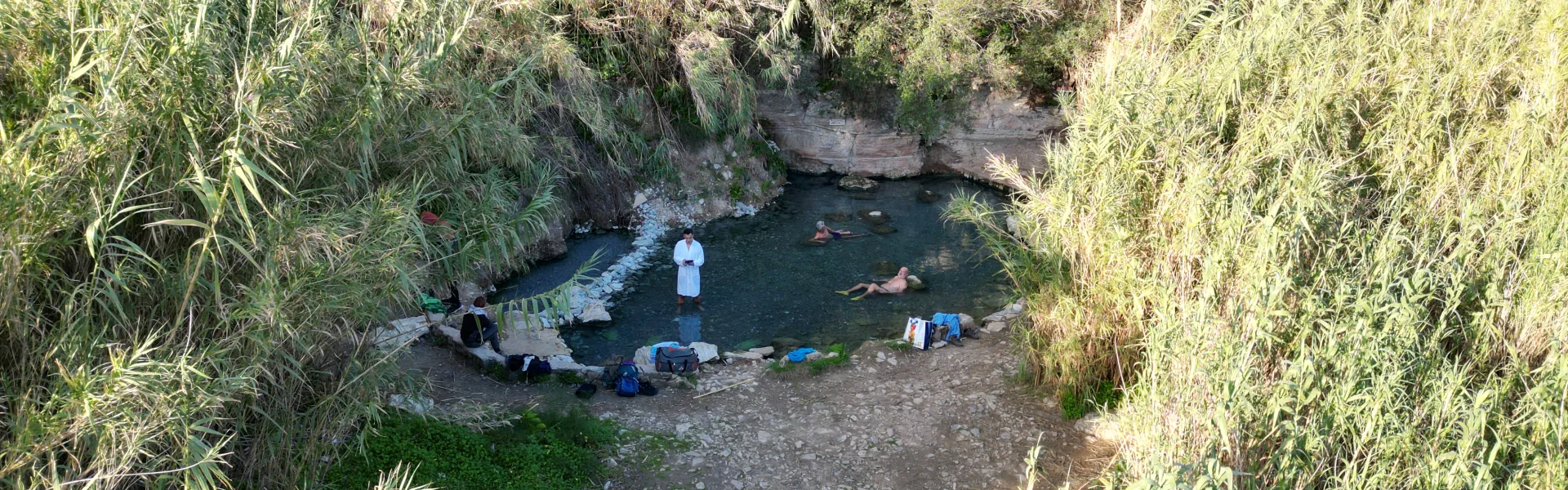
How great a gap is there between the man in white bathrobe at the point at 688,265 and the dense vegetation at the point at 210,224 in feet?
12.2

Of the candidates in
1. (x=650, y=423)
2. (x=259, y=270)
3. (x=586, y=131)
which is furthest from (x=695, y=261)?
(x=259, y=270)

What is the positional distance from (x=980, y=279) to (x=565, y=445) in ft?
24.9

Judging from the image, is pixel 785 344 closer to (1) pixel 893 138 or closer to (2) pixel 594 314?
(2) pixel 594 314

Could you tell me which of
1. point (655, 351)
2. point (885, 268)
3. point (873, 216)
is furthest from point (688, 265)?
point (873, 216)

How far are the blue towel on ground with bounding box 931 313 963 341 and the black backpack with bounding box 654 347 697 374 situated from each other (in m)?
2.69

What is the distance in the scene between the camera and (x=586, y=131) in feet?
46.8

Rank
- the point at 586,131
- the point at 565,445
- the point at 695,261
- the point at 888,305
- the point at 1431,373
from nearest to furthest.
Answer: the point at 1431,373
the point at 565,445
the point at 695,261
the point at 888,305
the point at 586,131

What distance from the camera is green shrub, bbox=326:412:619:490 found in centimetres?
591

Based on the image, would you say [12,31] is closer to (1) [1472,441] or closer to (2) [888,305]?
(1) [1472,441]

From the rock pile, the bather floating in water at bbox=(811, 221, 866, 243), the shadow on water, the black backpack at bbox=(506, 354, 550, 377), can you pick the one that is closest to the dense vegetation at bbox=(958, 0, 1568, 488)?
the black backpack at bbox=(506, 354, 550, 377)

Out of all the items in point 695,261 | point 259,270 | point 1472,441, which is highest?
point 259,270

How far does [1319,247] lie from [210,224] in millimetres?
6745

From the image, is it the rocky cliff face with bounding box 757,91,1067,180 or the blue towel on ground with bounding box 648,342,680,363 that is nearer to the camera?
the blue towel on ground with bounding box 648,342,680,363

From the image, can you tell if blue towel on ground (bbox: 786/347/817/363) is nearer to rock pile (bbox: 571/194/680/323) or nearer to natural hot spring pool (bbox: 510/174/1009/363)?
natural hot spring pool (bbox: 510/174/1009/363)
